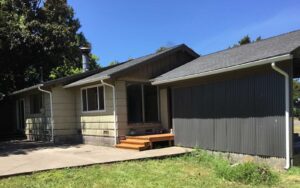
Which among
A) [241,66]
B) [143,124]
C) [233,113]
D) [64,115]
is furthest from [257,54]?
[64,115]

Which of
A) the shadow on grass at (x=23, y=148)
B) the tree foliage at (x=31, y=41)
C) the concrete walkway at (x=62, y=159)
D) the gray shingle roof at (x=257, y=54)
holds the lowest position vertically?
the shadow on grass at (x=23, y=148)

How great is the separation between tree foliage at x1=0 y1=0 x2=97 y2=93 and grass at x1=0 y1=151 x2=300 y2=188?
48.9ft

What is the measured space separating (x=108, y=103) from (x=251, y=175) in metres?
6.87

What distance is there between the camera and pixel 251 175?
23.7ft

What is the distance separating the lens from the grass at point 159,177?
22.9 ft

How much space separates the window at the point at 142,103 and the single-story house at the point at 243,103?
1.54 m

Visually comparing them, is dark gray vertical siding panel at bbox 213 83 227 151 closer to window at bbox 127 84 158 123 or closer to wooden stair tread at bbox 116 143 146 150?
wooden stair tread at bbox 116 143 146 150

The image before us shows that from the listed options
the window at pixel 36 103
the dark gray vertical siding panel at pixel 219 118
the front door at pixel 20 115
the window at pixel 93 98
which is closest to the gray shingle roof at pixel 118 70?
the window at pixel 93 98

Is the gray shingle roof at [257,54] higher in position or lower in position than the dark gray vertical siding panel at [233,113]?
higher

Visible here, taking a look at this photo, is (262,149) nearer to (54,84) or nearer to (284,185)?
(284,185)

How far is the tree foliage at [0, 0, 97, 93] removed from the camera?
2112 cm

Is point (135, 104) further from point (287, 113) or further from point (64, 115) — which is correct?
point (287, 113)

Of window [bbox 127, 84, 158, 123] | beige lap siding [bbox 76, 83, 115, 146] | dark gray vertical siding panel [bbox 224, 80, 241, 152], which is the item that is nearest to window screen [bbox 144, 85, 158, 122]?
window [bbox 127, 84, 158, 123]

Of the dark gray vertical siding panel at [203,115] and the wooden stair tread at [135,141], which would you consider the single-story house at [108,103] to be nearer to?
the wooden stair tread at [135,141]
